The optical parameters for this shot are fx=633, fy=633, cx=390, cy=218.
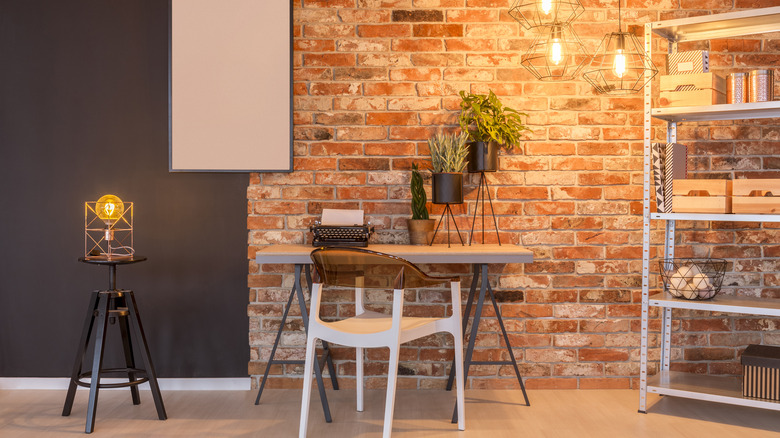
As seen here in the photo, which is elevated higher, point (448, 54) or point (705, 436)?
point (448, 54)

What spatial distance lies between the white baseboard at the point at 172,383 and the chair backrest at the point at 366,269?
1.21 meters

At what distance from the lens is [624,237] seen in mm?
3398

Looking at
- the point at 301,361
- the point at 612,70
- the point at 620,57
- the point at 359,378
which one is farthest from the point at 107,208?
the point at 612,70

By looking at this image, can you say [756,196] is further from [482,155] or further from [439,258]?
[439,258]

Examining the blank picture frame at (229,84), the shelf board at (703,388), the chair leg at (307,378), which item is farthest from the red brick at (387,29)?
the shelf board at (703,388)

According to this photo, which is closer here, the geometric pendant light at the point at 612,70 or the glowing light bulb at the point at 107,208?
the glowing light bulb at the point at 107,208

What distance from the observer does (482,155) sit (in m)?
3.22

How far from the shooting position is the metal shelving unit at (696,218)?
2.81 meters

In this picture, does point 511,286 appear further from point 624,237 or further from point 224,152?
point 224,152

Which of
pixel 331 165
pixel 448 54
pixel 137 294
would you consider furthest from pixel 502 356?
pixel 137 294

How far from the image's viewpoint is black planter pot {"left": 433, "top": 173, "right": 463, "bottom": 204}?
3098mm

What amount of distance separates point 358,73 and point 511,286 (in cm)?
141

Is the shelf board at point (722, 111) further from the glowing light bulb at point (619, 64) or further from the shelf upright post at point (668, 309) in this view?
the glowing light bulb at point (619, 64)

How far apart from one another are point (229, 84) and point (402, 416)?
190 centimetres
